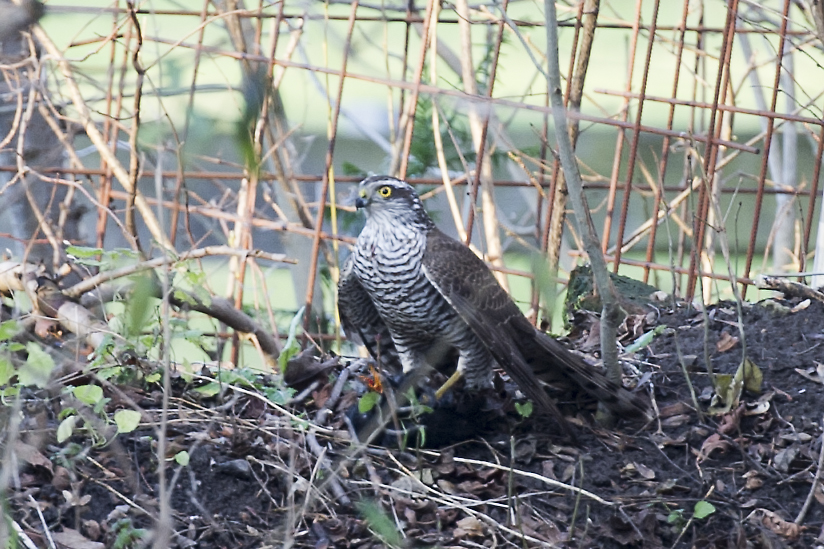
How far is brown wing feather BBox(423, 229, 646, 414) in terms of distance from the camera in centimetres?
332

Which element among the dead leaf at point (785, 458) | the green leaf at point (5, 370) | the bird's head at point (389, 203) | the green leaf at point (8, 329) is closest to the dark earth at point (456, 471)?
the dead leaf at point (785, 458)

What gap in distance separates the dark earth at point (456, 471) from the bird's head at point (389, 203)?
670 millimetres

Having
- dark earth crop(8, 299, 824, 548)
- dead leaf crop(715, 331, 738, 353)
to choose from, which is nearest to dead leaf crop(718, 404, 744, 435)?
dark earth crop(8, 299, 824, 548)

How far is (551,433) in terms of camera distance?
138 inches

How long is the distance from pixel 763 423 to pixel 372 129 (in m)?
4.40

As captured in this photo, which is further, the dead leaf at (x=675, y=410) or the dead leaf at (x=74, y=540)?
the dead leaf at (x=675, y=410)

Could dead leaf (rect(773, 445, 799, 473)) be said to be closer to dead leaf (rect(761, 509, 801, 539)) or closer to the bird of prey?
dead leaf (rect(761, 509, 801, 539))

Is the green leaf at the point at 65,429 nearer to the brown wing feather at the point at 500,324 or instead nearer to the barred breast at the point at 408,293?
the barred breast at the point at 408,293

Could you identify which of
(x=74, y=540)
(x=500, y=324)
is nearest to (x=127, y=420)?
(x=74, y=540)

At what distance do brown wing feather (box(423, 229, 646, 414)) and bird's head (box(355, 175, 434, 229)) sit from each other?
5.1 inches

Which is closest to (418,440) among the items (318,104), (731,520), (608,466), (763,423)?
(608,466)

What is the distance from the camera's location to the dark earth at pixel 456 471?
291 centimetres

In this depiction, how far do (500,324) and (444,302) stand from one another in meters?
0.25

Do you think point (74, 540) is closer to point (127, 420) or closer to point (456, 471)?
point (127, 420)
